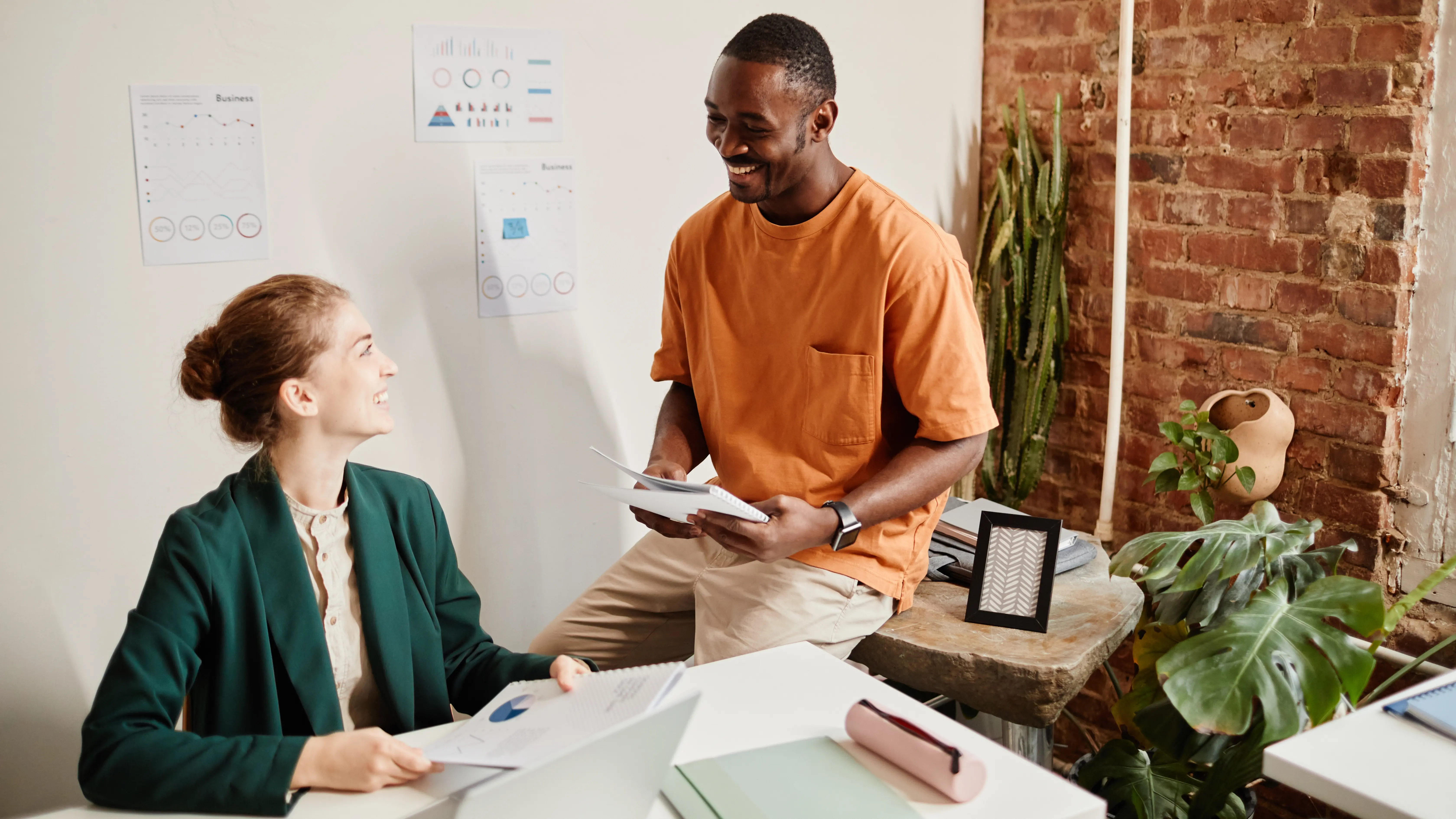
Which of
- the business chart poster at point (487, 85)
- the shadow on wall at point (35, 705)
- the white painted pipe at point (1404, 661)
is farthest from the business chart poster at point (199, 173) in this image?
the white painted pipe at point (1404, 661)

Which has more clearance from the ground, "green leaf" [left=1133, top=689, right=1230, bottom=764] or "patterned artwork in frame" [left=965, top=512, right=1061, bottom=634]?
"patterned artwork in frame" [left=965, top=512, right=1061, bottom=634]

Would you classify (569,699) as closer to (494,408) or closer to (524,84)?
(494,408)

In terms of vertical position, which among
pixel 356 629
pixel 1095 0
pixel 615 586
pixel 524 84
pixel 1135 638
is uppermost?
pixel 1095 0

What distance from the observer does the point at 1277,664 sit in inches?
66.9

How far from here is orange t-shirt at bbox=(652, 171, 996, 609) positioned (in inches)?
75.7

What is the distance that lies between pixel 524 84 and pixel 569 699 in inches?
59.7

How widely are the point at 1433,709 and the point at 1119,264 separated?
59.2 inches

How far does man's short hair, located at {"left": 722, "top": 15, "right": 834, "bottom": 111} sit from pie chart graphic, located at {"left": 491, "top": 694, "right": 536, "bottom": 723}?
113 centimetres

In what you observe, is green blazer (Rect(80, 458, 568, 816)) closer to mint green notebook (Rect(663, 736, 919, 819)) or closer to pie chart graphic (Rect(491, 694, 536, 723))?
pie chart graphic (Rect(491, 694, 536, 723))

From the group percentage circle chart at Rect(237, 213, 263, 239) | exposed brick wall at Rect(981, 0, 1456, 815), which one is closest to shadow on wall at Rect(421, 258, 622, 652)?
percentage circle chart at Rect(237, 213, 263, 239)

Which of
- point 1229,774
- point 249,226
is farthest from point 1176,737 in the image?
point 249,226

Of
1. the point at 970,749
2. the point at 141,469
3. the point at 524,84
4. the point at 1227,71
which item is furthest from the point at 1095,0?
the point at 141,469

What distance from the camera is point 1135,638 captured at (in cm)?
250

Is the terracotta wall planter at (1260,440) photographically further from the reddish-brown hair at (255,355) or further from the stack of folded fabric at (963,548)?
the reddish-brown hair at (255,355)
